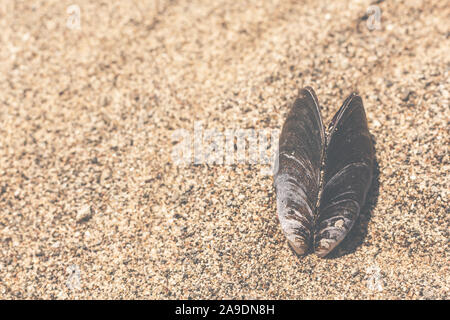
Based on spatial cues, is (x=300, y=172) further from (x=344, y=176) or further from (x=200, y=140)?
(x=200, y=140)

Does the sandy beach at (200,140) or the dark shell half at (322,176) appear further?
the sandy beach at (200,140)

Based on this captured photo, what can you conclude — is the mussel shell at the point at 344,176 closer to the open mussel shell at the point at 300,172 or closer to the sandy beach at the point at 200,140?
the open mussel shell at the point at 300,172

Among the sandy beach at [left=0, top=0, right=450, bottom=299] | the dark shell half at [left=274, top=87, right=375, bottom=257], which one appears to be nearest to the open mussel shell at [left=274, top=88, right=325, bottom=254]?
the dark shell half at [left=274, top=87, right=375, bottom=257]

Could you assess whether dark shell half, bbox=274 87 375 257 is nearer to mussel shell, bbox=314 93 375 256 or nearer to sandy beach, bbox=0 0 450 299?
mussel shell, bbox=314 93 375 256

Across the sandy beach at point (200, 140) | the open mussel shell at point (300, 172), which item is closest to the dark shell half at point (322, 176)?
the open mussel shell at point (300, 172)
